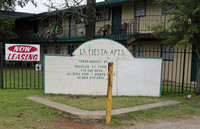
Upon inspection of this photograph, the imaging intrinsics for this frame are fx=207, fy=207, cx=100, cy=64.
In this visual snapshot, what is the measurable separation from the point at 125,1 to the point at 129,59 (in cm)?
864

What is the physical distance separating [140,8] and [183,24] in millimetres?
7902

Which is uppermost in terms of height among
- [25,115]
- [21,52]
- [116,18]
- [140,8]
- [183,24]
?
[140,8]

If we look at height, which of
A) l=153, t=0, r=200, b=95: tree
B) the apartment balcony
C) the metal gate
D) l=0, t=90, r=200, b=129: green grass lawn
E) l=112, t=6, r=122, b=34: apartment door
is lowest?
l=0, t=90, r=200, b=129: green grass lawn

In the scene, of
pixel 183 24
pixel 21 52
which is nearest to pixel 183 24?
pixel 183 24

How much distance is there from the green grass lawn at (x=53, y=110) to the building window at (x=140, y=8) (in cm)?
882

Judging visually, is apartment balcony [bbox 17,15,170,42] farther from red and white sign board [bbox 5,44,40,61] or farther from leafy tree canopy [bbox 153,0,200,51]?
red and white sign board [bbox 5,44,40,61]

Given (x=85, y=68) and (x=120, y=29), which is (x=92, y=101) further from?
(x=120, y=29)

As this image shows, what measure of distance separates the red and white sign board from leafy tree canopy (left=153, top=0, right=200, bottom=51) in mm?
5266

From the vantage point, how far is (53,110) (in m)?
6.02

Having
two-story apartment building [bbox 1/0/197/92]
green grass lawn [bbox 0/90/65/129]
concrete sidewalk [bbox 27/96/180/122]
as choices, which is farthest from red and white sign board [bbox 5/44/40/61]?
concrete sidewalk [bbox 27/96/180/122]

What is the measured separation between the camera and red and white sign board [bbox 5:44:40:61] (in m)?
8.73

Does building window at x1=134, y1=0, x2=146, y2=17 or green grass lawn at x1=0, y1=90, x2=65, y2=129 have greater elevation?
→ building window at x1=134, y1=0, x2=146, y2=17

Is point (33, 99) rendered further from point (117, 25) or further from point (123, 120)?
point (117, 25)

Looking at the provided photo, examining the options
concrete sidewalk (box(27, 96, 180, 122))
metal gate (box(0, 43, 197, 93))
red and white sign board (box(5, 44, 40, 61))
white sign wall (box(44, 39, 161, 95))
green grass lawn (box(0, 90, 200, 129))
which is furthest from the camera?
metal gate (box(0, 43, 197, 93))
